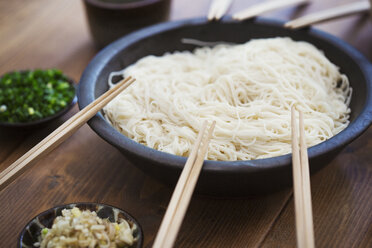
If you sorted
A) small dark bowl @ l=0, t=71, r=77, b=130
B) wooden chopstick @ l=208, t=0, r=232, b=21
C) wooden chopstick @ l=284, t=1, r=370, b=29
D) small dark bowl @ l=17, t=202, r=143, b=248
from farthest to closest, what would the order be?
wooden chopstick @ l=208, t=0, r=232, b=21, wooden chopstick @ l=284, t=1, r=370, b=29, small dark bowl @ l=0, t=71, r=77, b=130, small dark bowl @ l=17, t=202, r=143, b=248

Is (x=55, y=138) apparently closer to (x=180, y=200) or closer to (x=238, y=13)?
(x=180, y=200)

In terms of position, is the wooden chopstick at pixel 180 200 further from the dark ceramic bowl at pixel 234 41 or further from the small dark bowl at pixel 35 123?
the small dark bowl at pixel 35 123

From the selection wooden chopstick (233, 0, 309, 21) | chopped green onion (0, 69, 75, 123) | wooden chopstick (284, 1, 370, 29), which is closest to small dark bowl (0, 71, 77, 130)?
chopped green onion (0, 69, 75, 123)

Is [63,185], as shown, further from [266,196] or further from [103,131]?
[266,196]

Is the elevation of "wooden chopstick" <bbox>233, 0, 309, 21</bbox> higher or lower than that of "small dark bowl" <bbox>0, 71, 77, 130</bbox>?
higher

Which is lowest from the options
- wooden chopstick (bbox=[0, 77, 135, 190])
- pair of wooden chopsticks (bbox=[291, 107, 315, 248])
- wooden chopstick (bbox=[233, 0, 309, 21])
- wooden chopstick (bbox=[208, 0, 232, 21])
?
wooden chopstick (bbox=[0, 77, 135, 190])

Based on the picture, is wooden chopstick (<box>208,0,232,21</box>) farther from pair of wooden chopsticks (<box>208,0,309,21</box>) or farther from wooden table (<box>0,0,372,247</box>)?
wooden table (<box>0,0,372,247</box>)

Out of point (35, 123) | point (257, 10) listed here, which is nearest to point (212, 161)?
point (35, 123)
